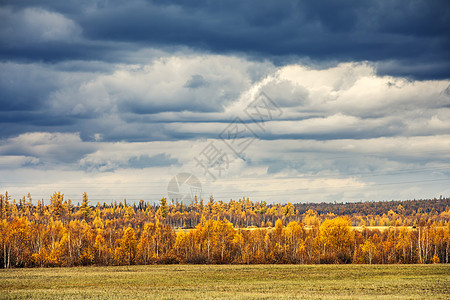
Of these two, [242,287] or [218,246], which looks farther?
[218,246]

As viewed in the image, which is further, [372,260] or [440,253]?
[440,253]

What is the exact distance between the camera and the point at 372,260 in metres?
166

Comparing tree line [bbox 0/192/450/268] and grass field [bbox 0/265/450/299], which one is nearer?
grass field [bbox 0/265/450/299]

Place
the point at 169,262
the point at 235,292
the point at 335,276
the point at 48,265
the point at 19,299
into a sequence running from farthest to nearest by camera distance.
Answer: the point at 169,262 < the point at 48,265 < the point at 335,276 < the point at 235,292 < the point at 19,299

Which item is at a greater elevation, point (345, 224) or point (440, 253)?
point (345, 224)

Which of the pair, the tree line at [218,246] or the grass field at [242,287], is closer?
the grass field at [242,287]

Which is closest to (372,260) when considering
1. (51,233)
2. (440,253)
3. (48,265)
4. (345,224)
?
(345,224)

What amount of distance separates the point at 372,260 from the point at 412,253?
65.0ft

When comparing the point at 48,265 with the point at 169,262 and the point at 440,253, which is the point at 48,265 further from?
the point at 440,253

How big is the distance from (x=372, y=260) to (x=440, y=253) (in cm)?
3083

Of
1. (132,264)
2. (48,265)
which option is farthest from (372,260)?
(48,265)

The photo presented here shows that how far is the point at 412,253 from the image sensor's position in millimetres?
176750

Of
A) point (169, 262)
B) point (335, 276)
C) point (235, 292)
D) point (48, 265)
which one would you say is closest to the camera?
point (235, 292)

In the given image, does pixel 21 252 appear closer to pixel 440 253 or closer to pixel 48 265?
Result: pixel 48 265
